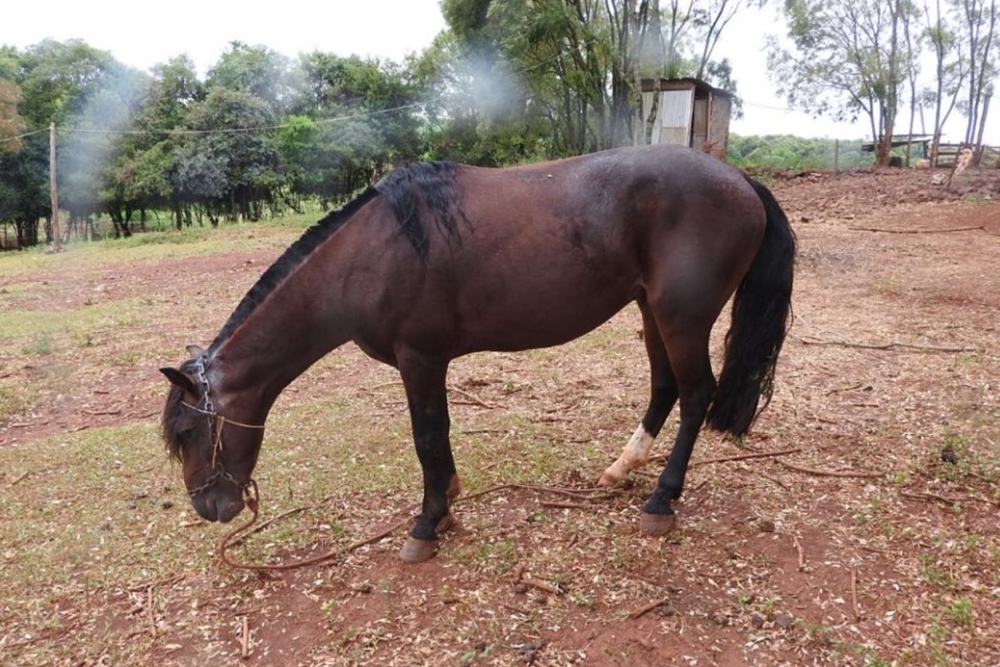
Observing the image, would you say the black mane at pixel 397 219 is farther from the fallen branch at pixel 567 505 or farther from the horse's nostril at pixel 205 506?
the fallen branch at pixel 567 505

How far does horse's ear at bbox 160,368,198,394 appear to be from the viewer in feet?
8.44

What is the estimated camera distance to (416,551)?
9.73 ft

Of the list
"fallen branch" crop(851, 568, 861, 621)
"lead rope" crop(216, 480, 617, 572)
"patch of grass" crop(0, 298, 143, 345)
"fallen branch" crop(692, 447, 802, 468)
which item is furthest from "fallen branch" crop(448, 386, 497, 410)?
"patch of grass" crop(0, 298, 143, 345)

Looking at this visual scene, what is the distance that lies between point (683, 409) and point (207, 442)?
217 cm

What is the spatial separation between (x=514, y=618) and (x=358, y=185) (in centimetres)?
2837

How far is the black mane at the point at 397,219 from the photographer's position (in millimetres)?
2834

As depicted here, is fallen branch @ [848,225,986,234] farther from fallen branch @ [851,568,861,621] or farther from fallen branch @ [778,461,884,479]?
fallen branch @ [851,568,861,621]

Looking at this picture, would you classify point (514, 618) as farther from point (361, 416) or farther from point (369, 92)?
point (369, 92)

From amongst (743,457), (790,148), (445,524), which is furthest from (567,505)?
(790,148)

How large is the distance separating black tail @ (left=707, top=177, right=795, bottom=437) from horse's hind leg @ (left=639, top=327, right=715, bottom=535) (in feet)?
0.50

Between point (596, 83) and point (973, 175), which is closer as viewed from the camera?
point (973, 175)

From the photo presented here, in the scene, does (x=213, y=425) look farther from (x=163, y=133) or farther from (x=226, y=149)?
(x=163, y=133)

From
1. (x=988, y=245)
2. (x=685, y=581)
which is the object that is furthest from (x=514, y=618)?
(x=988, y=245)

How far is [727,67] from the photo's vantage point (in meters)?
26.2
